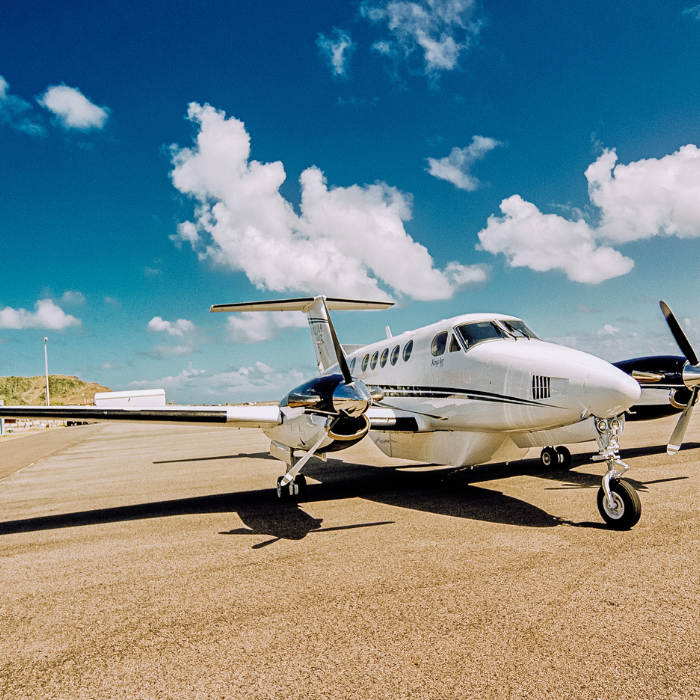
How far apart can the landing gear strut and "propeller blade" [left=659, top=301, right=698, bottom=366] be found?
3556 millimetres

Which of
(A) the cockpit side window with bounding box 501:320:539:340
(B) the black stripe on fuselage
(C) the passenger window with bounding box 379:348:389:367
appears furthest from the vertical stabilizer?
(A) the cockpit side window with bounding box 501:320:539:340

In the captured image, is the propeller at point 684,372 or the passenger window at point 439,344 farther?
the passenger window at point 439,344

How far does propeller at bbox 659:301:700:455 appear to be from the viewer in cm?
→ 848

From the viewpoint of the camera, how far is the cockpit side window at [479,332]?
8492mm

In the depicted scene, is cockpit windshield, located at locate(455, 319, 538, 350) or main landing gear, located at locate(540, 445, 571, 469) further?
main landing gear, located at locate(540, 445, 571, 469)

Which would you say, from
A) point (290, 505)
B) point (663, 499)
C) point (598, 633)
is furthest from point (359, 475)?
point (598, 633)

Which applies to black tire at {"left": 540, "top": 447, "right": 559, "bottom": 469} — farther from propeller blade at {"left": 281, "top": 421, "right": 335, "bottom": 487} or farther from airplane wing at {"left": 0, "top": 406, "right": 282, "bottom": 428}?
airplane wing at {"left": 0, "top": 406, "right": 282, "bottom": 428}

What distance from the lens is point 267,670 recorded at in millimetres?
3299

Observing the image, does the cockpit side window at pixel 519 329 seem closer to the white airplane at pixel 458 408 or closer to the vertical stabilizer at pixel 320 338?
the white airplane at pixel 458 408

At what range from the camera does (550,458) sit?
12.0m

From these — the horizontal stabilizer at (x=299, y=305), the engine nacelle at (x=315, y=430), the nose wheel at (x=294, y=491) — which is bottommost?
the nose wheel at (x=294, y=491)

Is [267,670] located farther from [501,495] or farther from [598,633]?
[501,495]

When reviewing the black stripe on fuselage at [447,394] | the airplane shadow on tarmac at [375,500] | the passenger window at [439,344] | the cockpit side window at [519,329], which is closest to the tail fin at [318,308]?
the black stripe on fuselage at [447,394]

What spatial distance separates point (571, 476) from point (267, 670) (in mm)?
9122
